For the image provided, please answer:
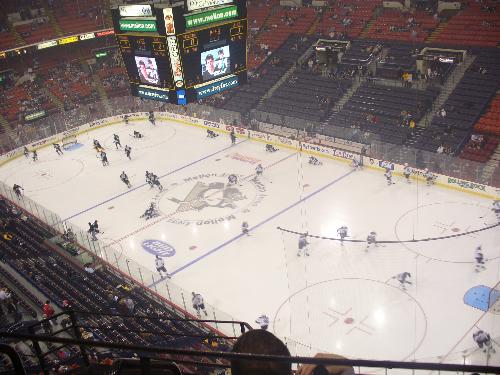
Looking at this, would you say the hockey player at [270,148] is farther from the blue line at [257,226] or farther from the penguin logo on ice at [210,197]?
the blue line at [257,226]

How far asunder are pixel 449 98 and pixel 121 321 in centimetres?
2365

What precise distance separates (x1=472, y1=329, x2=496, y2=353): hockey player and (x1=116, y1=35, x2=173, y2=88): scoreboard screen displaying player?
12105 mm

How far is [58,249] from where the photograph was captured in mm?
20453

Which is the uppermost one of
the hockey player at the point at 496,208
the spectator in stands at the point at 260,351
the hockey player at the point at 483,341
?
the spectator in stands at the point at 260,351

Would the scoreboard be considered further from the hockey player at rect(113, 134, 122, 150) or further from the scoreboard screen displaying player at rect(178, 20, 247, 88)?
the hockey player at rect(113, 134, 122, 150)

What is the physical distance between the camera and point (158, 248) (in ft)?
68.7

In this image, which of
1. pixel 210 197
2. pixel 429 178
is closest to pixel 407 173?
pixel 429 178

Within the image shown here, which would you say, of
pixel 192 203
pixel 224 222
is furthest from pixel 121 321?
pixel 192 203

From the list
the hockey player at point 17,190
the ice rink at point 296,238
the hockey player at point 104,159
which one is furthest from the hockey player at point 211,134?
the hockey player at point 17,190

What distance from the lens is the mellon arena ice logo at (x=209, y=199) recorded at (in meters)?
23.3

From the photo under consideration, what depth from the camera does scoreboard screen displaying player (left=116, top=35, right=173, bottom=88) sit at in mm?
17453

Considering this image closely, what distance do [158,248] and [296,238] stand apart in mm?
5603

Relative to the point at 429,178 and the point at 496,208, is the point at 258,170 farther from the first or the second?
the point at 496,208

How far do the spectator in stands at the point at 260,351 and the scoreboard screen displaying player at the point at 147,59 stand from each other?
15004 mm
